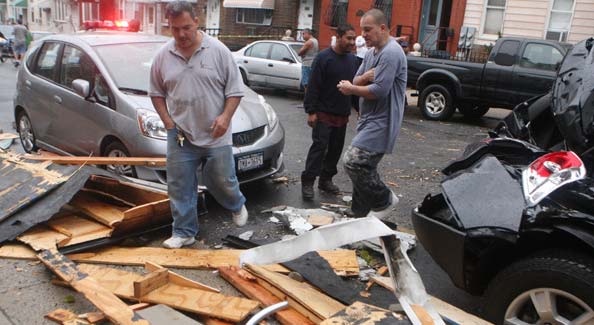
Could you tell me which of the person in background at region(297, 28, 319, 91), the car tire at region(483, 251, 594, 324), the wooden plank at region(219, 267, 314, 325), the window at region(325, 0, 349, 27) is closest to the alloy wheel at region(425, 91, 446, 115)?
the person in background at region(297, 28, 319, 91)

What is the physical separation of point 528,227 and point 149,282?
88.3 inches

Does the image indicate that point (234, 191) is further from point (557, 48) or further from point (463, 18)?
point (463, 18)

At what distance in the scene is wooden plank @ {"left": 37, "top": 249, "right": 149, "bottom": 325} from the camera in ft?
9.31

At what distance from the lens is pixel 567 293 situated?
97.6 inches

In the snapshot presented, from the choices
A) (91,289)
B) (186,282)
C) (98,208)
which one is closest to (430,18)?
(98,208)

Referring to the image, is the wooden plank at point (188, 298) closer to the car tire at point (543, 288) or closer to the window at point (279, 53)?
the car tire at point (543, 288)

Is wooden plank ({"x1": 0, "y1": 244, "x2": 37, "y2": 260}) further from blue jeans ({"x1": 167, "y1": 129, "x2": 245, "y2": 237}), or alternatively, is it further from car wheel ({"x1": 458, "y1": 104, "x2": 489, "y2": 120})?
car wheel ({"x1": 458, "y1": 104, "x2": 489, "y2": 120})

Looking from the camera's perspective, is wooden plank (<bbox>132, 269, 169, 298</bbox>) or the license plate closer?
wooden plank (<bbox>132, 269, 169, 298</bbox>)

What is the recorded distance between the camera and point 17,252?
3812 millimetres

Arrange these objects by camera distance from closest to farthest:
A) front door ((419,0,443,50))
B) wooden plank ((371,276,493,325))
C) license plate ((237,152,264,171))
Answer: wooden plank ((371,276,493,325))
license plate ((237,152,264,171))
front door ((419,0,443,50))

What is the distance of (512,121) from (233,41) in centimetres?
2047

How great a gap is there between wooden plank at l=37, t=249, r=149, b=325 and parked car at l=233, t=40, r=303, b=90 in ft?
32.1

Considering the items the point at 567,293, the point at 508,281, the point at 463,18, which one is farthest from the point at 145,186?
the point at 463,18

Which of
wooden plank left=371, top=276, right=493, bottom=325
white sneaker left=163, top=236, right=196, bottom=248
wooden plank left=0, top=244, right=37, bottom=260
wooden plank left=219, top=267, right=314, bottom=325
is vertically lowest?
wooden plank left=0, top=244, right=37, bottom=260
